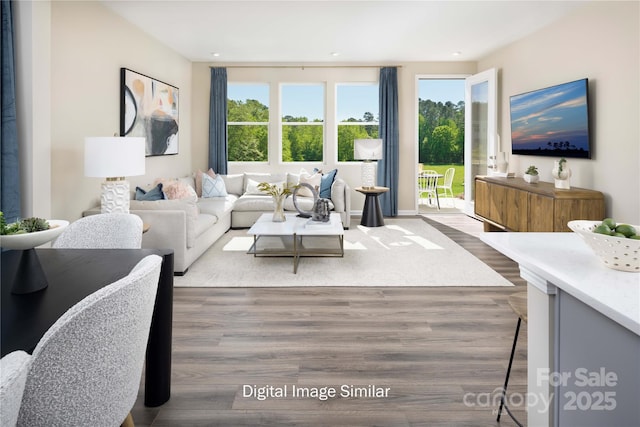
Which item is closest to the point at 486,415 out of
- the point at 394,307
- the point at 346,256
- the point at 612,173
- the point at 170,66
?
the point at 394,307

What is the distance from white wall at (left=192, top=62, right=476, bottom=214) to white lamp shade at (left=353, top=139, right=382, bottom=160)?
0.92 m

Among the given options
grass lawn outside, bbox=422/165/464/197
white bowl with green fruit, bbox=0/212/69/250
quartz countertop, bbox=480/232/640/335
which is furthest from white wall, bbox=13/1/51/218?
grass lawn outside, bbox=422/165/464/197

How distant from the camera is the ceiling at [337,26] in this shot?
451cm

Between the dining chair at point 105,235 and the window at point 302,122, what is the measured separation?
5.89 m

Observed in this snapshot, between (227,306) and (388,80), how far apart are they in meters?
5.50

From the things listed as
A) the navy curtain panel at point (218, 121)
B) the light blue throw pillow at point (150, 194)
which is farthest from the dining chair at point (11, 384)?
the navy curtain panel at point (218, 121)

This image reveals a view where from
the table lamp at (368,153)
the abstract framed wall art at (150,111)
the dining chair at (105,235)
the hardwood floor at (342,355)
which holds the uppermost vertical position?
the abstract framed wall art at (150,111)

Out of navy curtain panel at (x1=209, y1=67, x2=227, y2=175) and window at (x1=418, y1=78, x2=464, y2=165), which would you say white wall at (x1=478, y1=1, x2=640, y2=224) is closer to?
window at (x1=418, y1=78, x2=464, y2=165)

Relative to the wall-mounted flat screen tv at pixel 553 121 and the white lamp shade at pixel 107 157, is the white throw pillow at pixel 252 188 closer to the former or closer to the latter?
the white lamp shade at pixel 107 157

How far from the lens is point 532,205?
469 cm

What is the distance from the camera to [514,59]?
6.17 meters

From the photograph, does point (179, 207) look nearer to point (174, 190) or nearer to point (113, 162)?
point (113, 162)

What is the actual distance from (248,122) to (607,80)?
539 cm

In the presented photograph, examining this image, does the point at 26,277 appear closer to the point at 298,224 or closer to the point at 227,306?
the point at 227,306
